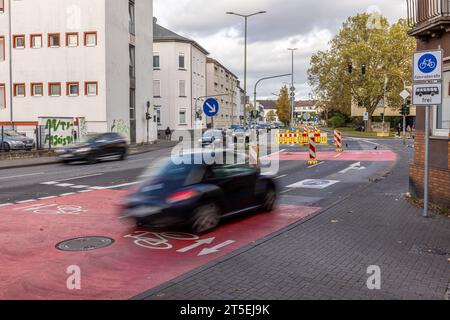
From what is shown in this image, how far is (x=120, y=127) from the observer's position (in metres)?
40.7

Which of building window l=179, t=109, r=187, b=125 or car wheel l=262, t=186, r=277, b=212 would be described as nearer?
car wheel l=262, t=186, r=277, b=212

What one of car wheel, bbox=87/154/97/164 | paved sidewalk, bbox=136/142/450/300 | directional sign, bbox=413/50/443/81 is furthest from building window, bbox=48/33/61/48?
directional sign, bbox=413/50/443/81

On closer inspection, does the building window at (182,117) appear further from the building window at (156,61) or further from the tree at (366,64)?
the tree at (366,64)

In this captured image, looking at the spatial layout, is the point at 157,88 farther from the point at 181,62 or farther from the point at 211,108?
the point at 211,108

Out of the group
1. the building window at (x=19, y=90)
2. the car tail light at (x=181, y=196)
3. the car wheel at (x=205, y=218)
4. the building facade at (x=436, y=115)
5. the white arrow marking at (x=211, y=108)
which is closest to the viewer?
the car tail light at (x=181, y=196)

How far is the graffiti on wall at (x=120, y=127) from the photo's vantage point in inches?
1560

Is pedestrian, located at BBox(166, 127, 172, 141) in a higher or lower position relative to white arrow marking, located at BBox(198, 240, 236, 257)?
higher

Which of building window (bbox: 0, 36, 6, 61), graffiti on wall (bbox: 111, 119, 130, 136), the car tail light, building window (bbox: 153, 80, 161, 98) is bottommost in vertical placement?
the car tail light

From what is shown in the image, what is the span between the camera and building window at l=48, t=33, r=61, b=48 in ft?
131

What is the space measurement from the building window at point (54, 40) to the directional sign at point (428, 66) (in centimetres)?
3585

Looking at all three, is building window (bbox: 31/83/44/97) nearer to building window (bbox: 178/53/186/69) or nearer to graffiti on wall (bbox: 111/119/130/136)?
graffiti on wall (bbox: 111/119/130/136)

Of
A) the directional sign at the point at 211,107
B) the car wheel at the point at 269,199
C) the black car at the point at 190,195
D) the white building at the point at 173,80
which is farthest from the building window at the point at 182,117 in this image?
the black car at the point at 190,195
